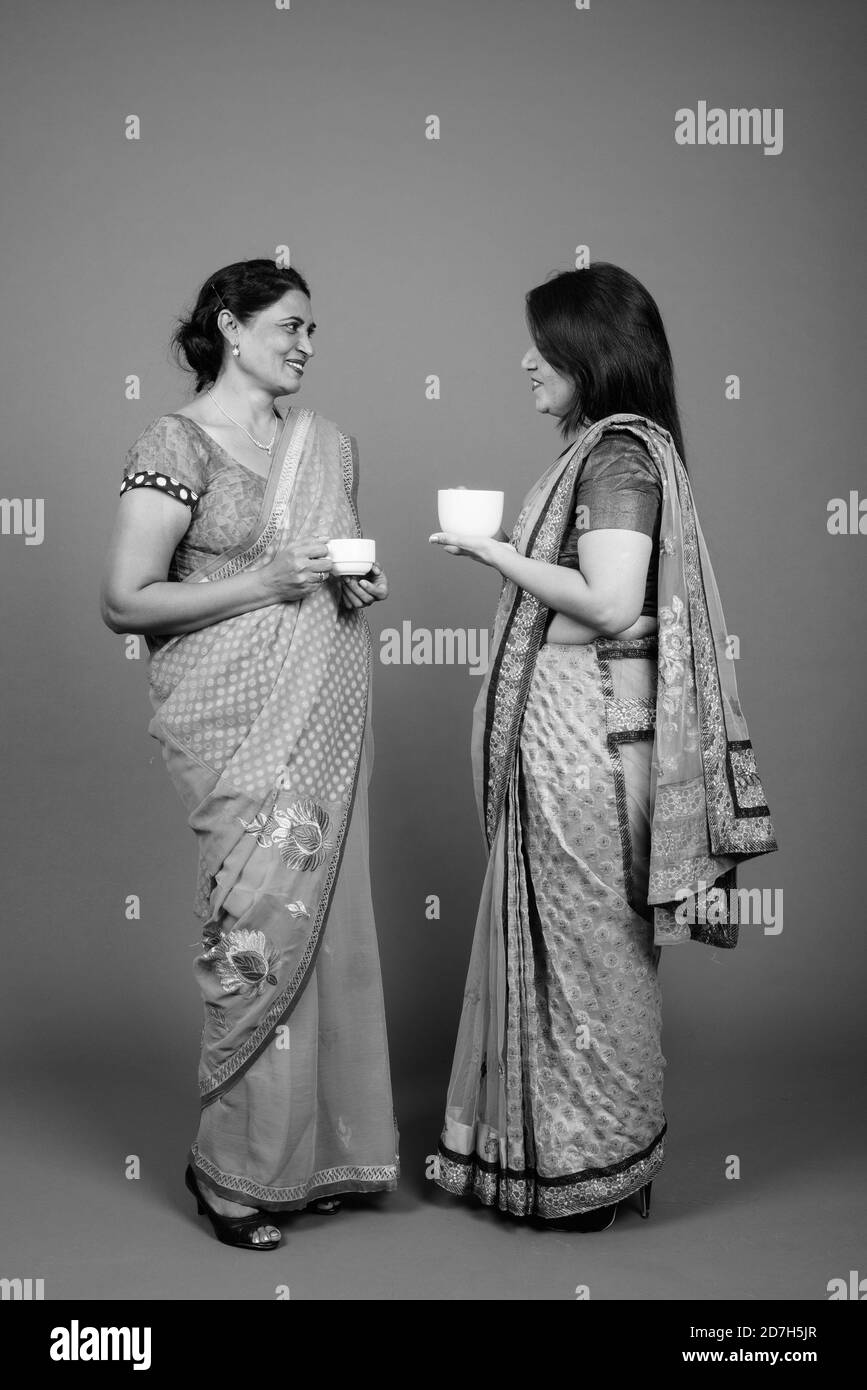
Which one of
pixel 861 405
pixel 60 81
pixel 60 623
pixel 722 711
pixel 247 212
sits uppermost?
pixel 60 81

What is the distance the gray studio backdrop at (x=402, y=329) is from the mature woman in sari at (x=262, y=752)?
87 cm

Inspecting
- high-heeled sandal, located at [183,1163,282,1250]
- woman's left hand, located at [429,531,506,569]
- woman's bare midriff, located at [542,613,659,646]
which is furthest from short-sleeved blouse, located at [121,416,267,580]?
high-heeled sandal, located at [183,1163,282,1250]

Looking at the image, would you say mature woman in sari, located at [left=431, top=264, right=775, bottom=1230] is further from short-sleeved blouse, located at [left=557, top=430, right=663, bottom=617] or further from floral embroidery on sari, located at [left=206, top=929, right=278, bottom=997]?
floral embroidery on sari, located at [left=206, top=929, right=278, bottom=997]

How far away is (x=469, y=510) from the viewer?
266 cm

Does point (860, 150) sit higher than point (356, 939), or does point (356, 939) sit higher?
point (860, 150)

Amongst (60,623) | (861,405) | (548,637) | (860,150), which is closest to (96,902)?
(60,623)

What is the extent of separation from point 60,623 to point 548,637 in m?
1.56

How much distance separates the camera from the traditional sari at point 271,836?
2791 mm

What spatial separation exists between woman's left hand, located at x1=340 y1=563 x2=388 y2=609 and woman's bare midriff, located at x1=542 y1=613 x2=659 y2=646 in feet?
1.17

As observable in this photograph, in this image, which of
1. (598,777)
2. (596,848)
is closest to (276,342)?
(598,777)

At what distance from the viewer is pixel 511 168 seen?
3.85m

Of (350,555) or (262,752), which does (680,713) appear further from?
(262,752)

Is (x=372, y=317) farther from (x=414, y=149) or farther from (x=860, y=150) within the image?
(x=860, y=150)

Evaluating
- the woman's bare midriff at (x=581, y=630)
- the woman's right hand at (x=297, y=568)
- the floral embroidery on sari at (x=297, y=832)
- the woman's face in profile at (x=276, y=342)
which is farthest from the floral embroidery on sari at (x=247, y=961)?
the woman's face in profile at (x=276, y=342)
